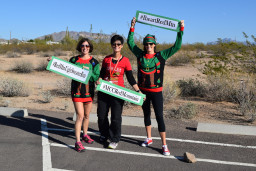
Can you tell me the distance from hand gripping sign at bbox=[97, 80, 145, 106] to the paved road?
0.97 meters

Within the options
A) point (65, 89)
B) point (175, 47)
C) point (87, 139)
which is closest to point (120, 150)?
point (87, 139)

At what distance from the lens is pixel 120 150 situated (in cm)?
534

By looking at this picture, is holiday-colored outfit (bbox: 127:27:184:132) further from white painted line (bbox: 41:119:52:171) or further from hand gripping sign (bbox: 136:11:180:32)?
white painted line (bbox: 41:119:52:171)

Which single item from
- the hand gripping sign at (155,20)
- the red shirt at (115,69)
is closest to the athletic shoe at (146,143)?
the red shirt at (115,69)

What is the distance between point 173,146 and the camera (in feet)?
18.5

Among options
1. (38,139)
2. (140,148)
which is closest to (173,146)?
(140,148)

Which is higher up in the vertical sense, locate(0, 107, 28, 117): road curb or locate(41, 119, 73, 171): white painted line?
locate(0, 107, 28, 117): road curb

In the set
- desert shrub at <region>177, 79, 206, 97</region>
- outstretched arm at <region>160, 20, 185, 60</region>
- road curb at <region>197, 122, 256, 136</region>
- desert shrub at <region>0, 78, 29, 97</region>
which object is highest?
outstretched arm at <region>160, 20, 185, 60</region>

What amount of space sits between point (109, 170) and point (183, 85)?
7.95 m

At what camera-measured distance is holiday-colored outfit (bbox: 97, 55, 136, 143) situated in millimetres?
5043

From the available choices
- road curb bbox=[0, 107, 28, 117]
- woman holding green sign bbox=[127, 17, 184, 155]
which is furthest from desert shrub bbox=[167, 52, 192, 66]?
woman holding green sign bbox=[127, 17, 184, 155]

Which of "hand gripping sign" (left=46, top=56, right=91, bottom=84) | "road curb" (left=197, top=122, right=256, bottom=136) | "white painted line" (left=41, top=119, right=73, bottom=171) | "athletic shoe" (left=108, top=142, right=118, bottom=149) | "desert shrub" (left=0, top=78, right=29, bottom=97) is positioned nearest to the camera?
"white painted line" (left=41, top=119, right=73, bottom=171)

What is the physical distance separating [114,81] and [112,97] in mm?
310

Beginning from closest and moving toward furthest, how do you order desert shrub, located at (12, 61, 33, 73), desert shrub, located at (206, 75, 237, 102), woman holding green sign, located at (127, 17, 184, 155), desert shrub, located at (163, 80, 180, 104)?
woman holding green sign, located at (127, 17, 184, 155)
desert shrub, located at (163, 80, 180, 104)
desert shrub, located at (206, 75, 237, 102)
desert shrub, located at (12, 61, 33, 73)
